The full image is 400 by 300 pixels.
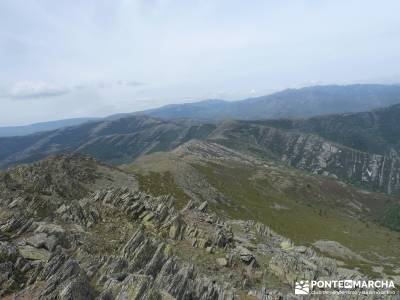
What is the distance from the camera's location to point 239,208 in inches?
7274

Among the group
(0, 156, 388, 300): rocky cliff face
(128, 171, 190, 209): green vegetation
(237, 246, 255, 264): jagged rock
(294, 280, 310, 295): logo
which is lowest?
(128, 171, 190, 209): green vegetation

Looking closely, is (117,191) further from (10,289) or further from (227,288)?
(10,289)

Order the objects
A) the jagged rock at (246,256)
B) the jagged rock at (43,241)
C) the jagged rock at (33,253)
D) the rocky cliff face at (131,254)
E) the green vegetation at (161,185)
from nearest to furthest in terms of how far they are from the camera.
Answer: the rocky cliff face at (131,254), the jagged rock at (33,253), the jagged rock at (43,241), the jagged rock at (246,256), the green vegetation at (161,185)

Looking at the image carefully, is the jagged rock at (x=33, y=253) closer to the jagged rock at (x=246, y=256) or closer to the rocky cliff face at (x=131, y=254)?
the rocky cliff face at (x=131, y=254)

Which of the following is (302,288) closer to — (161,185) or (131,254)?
(131,254)

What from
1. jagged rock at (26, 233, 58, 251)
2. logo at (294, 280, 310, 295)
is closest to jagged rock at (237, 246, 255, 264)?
logo at (294, 280, 310, 295)

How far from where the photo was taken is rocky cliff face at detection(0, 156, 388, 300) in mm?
39344

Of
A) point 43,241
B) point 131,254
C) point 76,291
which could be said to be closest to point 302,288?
point 131,254

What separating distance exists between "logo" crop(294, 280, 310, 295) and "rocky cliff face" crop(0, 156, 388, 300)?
1.05m

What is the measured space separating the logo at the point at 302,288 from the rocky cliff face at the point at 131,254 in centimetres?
105

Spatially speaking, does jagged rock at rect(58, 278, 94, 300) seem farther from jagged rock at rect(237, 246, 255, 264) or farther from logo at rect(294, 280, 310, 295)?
logo at rect(294, 280, 310, 295)

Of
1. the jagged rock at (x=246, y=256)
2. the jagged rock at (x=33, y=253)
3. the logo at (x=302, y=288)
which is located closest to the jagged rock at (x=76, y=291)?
the jagged rock at (x=33, y=253)

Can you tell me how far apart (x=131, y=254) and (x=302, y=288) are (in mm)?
25520

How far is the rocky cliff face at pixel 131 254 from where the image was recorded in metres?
39.3
